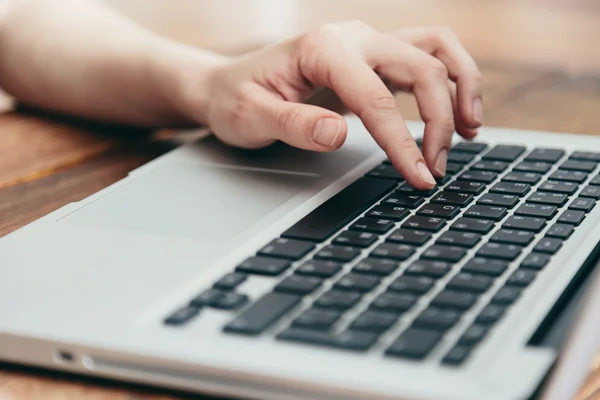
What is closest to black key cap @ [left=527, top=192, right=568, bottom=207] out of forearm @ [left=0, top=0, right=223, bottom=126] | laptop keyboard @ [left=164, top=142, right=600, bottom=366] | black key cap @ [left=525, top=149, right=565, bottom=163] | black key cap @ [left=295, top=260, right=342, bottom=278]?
laptop keyboard @ [left=164, top=142, right=600, bottom=366]

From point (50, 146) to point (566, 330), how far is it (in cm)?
64

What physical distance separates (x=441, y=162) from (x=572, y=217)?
6.0 inches

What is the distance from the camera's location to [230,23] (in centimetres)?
191

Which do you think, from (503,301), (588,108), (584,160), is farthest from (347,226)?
(588,108)

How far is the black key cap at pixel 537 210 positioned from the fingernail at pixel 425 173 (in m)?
0.08

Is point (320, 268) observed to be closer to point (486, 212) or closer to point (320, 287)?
point (320, 287)

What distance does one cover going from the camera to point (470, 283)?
440 millimetres

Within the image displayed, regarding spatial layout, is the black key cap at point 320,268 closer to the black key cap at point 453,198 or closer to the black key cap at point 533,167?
the black key cap at point 453,198

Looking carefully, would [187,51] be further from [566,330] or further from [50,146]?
[566,330]

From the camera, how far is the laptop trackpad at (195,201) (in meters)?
0.57

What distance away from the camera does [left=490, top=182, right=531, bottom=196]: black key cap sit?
635 mm

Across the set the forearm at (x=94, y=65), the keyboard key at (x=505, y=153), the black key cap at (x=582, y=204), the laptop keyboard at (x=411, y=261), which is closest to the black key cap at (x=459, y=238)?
the laptop keyboard at (x=411, y=261)

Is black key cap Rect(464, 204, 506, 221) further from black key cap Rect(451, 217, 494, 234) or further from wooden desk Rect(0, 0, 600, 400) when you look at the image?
wooden desk Rect(0, 0, 600, 400)

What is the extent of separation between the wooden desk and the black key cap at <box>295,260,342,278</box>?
4.0 inches
